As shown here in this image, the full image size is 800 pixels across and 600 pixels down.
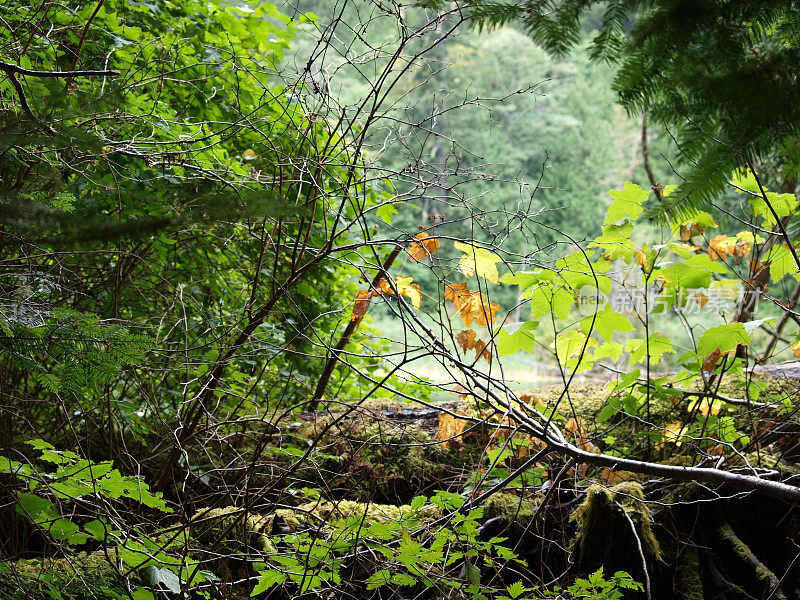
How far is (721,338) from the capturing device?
1.52 m

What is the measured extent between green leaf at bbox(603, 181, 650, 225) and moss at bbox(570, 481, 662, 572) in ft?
2.59

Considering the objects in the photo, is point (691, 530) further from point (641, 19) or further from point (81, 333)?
point (81, 333)

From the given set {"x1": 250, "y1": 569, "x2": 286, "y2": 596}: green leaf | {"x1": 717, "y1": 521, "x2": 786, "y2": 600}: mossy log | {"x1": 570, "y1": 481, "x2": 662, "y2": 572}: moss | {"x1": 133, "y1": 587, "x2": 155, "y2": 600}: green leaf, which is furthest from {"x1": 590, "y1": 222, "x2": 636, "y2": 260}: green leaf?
{"x1": 133, "y1": 587, "x2": 155, "y2": 600}: green leaf

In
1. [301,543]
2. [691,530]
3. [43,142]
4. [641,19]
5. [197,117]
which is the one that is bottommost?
[301,543]

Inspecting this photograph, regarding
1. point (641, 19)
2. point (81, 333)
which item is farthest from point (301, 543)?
point (641, 19)

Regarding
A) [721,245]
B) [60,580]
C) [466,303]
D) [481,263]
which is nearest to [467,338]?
[466,303]

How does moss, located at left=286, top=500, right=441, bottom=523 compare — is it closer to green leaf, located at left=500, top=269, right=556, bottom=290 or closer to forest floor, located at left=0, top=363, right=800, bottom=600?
forest floor, located at left=0, top=363, right=800, bottom=600

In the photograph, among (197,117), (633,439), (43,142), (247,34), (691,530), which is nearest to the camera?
(43,142)

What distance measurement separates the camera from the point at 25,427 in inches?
77.4

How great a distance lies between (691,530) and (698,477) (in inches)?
14.8

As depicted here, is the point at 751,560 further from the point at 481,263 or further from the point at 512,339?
the point at 481,263

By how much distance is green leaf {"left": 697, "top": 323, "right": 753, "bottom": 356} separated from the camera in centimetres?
149

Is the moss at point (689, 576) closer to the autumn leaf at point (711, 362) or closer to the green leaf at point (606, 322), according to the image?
the autumn leaf at point (711, 362)

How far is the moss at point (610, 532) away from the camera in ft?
5.06
